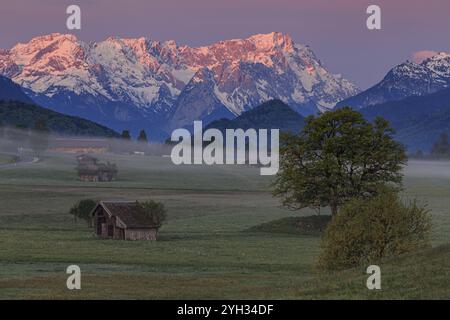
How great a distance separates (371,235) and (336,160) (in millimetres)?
44618

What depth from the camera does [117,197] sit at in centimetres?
15088

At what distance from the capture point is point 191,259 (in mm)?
75562

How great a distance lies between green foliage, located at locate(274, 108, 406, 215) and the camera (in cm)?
10531

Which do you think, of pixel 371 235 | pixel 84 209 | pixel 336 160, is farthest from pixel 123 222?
pixel 371 235

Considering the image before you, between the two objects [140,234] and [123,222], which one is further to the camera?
[123,222]

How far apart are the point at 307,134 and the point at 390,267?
2297 inches

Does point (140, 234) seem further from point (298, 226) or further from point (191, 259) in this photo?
point (191, 259)

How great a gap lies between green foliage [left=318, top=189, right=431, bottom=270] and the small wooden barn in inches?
1280

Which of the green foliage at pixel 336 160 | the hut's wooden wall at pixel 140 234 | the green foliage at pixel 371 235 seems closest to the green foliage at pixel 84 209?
the hut's wooden wall at pixel 140 234

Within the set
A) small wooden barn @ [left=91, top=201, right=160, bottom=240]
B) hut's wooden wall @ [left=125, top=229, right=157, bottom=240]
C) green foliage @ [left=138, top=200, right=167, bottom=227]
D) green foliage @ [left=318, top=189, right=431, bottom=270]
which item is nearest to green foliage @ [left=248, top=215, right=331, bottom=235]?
green foliage @ [left=138, top=200, right=167, bottom=227]

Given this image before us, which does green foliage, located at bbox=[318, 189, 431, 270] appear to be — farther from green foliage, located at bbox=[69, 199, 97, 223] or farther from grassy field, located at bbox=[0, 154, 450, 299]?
green foliage, located at bbox=[69, 199, 97, 223]

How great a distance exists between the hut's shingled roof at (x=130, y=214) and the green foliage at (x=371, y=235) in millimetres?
33088

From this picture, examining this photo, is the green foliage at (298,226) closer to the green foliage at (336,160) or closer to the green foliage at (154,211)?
the green foliage at (336,160)
